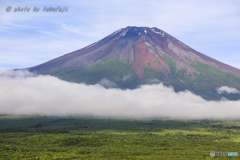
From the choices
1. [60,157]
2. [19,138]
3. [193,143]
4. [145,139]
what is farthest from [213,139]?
[19,138]

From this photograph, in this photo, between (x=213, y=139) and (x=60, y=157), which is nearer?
(x=60, y=157)

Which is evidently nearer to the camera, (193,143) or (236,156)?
(236,156)

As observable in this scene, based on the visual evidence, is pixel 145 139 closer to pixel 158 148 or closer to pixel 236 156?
pixel 158 148

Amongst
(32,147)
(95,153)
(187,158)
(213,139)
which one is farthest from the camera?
(213,139)

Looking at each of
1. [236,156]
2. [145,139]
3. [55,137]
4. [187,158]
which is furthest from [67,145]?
[236,156]

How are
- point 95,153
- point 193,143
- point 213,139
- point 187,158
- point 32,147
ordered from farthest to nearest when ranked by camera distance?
point 213,139
point 193,143
point 32,147
point 95,153
point 187,158

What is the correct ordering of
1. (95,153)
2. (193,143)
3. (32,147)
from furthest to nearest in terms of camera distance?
(193,143) < (32,147) < (95,153)

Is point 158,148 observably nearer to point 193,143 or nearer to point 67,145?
point 193,143

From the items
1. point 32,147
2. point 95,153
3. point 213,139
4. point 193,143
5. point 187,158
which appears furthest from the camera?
point 213,139
